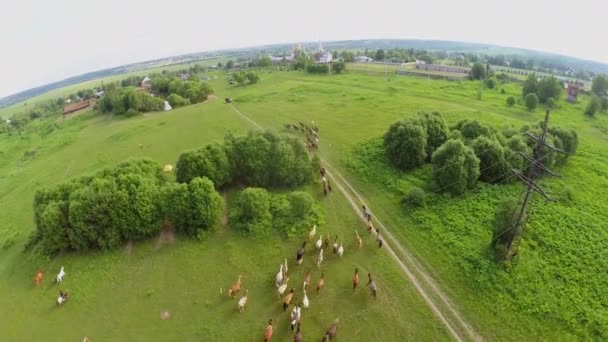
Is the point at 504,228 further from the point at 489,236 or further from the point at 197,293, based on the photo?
the point at 197,293

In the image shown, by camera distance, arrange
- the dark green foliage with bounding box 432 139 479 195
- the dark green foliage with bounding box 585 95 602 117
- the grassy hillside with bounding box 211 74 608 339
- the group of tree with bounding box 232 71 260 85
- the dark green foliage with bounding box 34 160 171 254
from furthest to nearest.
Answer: the group of tree with bounding box 232 71 260 85
the dark green foliage with bounding box 585 95 602 117
the dark green foliage with bounding box 432 139 479 195
the dark green foliage with bounding box 34 160 171 254
the grassy hillside with bounding box 211 74 608 339

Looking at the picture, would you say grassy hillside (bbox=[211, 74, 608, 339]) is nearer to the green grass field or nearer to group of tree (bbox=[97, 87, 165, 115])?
the green grass field

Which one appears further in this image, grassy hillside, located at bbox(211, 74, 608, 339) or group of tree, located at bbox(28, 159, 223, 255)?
group of tree, located at bbox(28, 159, 223, 255)

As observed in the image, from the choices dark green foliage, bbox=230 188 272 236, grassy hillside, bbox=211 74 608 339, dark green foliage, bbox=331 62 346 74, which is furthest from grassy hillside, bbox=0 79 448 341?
dark green foliage, bbox=331 62 346 74

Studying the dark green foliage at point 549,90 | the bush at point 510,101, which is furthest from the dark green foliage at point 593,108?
the bush at point 510,101

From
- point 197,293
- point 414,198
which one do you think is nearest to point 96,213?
point 197,293

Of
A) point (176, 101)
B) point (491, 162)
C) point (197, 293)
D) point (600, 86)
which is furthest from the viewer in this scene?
point (600, 86)

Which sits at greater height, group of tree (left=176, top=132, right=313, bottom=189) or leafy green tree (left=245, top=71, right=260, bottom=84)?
leafy green tree (left=245, top=71, right=260, bottom=84)

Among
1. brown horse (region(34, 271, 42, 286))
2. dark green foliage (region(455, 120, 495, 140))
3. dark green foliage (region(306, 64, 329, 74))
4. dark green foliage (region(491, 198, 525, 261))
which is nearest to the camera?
dark green foliage (region(491, 198, 525, 261))
